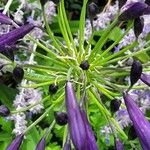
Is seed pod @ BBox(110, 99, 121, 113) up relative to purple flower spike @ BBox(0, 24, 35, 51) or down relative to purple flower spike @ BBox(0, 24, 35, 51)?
down

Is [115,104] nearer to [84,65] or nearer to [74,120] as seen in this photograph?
[84,65]

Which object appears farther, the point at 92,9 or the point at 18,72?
the point at 92,9

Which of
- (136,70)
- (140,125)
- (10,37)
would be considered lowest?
(140,125)

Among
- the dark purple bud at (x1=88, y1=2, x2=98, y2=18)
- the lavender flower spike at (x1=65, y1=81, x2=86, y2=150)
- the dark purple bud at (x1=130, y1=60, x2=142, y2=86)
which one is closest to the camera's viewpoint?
the lavender flower spike at (x1=65, y1=81, x2=86, y2=150)

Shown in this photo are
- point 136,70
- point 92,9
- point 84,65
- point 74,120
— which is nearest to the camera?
point 74,120

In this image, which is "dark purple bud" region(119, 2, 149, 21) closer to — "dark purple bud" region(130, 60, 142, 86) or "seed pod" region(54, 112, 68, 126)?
"dark purple bud" region(130, 60, 142, 86)

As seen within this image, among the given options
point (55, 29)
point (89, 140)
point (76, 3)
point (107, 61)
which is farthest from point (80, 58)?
point (76, 3)

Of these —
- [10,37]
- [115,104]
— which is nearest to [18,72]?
[10,37]

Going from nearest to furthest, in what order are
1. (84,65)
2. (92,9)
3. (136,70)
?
(136,70) → (84,65) → (92,9)

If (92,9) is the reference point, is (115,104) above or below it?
below

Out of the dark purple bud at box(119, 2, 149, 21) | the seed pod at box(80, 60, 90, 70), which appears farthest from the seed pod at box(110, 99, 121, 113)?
the dark purple bud at box(119, 2, 149, 21)
